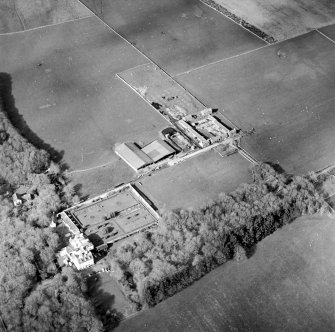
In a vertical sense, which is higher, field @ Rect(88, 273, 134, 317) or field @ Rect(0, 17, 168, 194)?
field @ Rect(88, 273, 134, 317)

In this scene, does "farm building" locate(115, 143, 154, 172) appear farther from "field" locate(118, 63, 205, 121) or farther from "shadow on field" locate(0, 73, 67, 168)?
"field" locate(118, 63, 205, 121)

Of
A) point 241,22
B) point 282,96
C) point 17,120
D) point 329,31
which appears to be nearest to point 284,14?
point 241,22

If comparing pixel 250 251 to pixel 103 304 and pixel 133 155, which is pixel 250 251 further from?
pixel 133 155

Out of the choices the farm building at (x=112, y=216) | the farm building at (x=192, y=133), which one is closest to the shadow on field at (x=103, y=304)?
the farm building at (x=112, y=216)

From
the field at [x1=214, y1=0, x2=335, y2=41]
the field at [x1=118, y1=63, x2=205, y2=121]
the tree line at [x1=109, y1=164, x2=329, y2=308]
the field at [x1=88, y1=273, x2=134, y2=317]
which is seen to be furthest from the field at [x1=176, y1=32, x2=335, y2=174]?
the field at [x1=88, y1=273, x2=134, y2=317]

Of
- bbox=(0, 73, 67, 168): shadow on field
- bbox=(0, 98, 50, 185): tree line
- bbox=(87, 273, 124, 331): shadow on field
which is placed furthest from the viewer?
bbox=(0, 73, 67, 168): shadow on field

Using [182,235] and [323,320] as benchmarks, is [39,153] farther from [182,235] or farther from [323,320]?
[323,320]

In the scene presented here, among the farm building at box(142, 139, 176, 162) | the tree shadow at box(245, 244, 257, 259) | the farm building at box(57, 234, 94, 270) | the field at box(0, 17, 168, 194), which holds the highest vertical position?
the tree shadow at box(245, 244, 257, 259)

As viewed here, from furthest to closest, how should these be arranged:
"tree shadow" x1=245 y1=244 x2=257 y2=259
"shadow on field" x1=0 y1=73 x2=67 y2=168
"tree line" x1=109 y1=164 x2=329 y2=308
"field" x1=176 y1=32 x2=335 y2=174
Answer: "field" x1=176 y1=32 x2=335 y2=174 → "shadow on field" x1=0 y1=73 x2=67 y2=168 → "tree shadow" x1=245 y1=244 x2=257 y2=259 → "tree line" x1=109 y1=164 x2=329 y2=308
